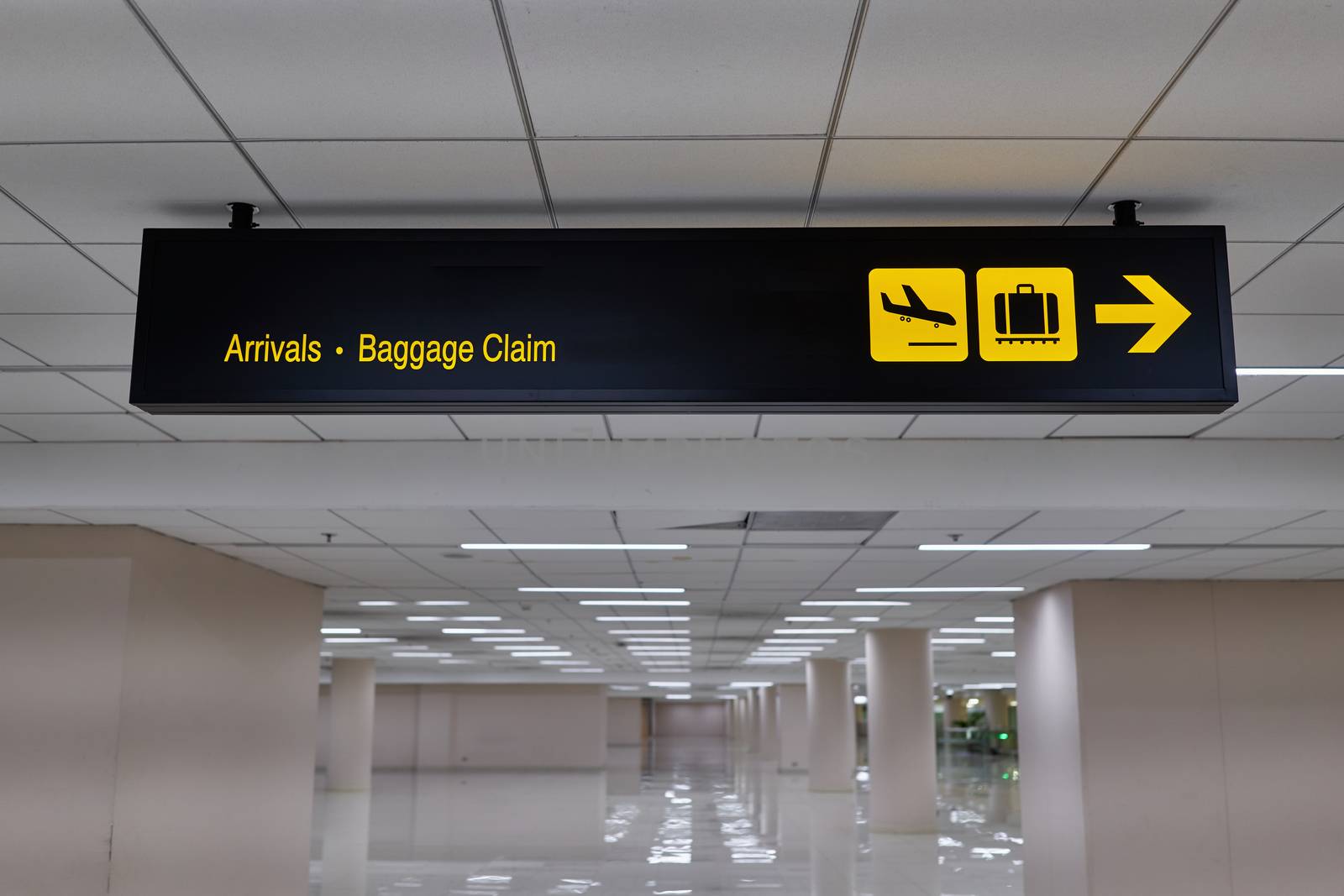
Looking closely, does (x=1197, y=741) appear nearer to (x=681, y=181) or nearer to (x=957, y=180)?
(x=957, y=180)

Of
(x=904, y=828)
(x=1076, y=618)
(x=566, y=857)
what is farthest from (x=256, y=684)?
(x=904, y=828)

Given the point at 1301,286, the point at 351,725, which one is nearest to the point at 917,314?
the point at 1301,286

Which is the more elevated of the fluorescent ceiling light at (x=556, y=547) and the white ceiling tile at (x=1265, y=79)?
the white ceiling tile at (x=1265, y=79)

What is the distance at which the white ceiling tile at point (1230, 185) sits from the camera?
3605 mm

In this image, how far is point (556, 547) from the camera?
10234mm

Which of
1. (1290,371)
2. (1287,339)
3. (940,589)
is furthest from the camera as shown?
(940,589)

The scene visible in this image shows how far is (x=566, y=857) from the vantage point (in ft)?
53.0

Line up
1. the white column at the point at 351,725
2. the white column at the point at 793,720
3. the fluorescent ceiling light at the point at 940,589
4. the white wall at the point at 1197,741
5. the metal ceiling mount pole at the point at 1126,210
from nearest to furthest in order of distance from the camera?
the metal ceiling mount pole at the point at 1126,210, the white wall at the point at 1197,741, the fluorescent ceiling light at the point at 940,589, the white column at the point at 351,725, the white column at the point at 793,720

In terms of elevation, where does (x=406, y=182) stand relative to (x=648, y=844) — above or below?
above

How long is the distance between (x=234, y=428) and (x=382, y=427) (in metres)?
0.93

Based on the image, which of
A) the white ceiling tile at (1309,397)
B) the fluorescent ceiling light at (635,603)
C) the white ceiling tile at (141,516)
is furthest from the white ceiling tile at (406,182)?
the fluorescent ceiling light at (635,603)

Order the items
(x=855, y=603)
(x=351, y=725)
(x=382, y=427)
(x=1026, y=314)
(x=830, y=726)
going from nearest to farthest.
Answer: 1. (x=1026, y=314)
2. (x=382, y=427)
3. (x=855, y=603)
4. (x=830, y=726)
5. (x=351, y=725)

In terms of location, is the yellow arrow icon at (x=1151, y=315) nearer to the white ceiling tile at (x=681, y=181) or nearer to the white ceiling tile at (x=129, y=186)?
the white ceiling tile at (x=681, y=181)

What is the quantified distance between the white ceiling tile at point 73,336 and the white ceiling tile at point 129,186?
1009 millimetres
